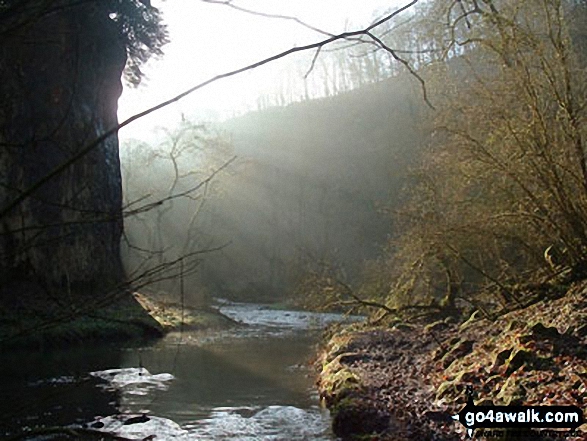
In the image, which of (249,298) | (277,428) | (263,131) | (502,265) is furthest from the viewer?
(263,131)

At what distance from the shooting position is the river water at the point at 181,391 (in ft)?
25.2

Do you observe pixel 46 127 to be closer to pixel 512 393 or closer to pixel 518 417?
pixel 518 417

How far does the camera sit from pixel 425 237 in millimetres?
12523

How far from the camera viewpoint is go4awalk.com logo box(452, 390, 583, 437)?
5.62 meters

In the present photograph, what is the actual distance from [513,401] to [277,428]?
3.03m

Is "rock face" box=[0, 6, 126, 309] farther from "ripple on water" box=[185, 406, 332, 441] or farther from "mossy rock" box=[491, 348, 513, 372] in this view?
"mossy rock" box=[491, 348, 513, 372]

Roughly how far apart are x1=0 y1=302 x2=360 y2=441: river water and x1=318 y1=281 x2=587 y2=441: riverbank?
58cm

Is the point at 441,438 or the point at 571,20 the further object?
the point at 571,20

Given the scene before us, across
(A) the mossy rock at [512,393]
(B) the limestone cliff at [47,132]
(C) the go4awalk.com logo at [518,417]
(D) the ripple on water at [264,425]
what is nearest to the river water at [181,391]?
(D) the ripple on water at [264,425]

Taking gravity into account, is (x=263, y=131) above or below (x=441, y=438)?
above

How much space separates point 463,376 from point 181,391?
4.97m

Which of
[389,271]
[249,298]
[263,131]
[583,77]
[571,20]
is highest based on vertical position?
[263,131]

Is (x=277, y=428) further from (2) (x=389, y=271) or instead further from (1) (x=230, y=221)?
(1) (x=230, y=221)

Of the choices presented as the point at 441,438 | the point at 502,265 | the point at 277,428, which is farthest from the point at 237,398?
the point at 502,265
